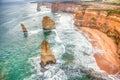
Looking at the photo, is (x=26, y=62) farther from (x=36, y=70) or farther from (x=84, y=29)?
(x=84, y=29)

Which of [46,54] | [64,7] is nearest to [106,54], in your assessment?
[46,54]

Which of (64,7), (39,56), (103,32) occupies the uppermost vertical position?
(64,7)

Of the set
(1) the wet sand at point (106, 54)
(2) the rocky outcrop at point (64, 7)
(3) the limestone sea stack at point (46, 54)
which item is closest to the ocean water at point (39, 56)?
(3) the limestone sea stack at point (46, 54)

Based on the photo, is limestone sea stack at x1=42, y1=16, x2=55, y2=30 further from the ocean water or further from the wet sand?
the wet sand

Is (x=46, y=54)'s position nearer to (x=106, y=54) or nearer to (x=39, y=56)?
(x=39, y=56)

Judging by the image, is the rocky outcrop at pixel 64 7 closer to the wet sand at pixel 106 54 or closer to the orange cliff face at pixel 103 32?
the orange cliff face at pixel 103 32

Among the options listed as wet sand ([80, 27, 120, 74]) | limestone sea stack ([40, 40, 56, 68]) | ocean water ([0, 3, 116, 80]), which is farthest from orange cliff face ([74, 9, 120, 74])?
limestone sea stack ([40, 40, 56, 68])

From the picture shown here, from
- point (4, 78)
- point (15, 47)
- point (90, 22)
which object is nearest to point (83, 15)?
point (90, 22)
